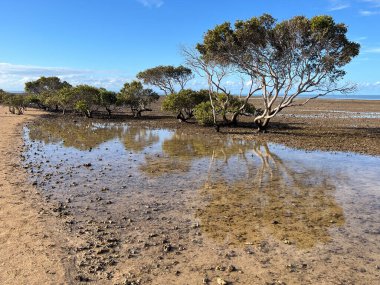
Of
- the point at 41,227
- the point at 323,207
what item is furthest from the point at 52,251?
the point at 323,207

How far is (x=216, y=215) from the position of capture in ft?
36.3

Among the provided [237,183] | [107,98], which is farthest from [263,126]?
[107,98]

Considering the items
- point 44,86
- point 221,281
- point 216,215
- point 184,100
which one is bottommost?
point 221,281

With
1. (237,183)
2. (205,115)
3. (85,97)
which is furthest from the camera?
(85,97)

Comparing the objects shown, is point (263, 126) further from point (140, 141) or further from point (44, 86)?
point (44, 86)

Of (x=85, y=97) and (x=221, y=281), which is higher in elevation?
(x=85, y=97)

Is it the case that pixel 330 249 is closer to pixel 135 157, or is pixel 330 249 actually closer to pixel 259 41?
pixel 135 157

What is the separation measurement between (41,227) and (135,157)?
1094cm

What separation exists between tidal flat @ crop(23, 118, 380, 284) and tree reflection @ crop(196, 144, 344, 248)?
0.03m

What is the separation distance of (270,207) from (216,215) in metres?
1.94

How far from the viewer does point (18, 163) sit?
1795 centimetres

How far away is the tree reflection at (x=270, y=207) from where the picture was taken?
966 centimetres

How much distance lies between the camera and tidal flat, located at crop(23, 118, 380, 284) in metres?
7.73

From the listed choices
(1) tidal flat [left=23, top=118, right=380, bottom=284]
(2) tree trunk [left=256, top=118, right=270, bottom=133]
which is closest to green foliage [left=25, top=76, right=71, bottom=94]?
(2) tree trunk [left=256, top=118, right=270, bottom=133]
